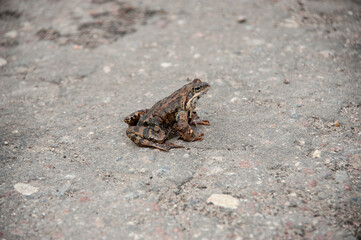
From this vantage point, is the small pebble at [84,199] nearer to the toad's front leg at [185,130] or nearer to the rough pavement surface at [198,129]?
the rough pavement surface at [198,129]

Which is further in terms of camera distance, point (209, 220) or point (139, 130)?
point (139, 130)

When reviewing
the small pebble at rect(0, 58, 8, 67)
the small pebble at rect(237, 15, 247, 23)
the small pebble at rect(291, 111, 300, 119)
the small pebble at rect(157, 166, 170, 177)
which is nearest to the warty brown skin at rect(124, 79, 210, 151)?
the small pebble at rect(157, 166, 170, 177)

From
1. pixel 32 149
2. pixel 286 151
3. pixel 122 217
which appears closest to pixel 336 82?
pixel 286 151

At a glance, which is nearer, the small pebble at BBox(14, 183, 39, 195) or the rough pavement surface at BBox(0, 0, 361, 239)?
the rough pavement surface at BBox(0, 0, 361, 239)

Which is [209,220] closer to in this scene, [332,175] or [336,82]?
[332,175]

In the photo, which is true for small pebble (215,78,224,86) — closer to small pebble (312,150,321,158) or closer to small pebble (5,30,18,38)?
small pebble (312,150,321,158)

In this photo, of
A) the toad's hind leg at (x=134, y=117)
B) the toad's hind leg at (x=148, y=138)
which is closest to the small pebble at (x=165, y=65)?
the toad's hind leg at (x=134, y=117)

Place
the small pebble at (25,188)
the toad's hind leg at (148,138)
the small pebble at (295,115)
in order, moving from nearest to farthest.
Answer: the small pebble at (25,188), the toad's hind leg at (148,138), the small pebble at (295,115)
